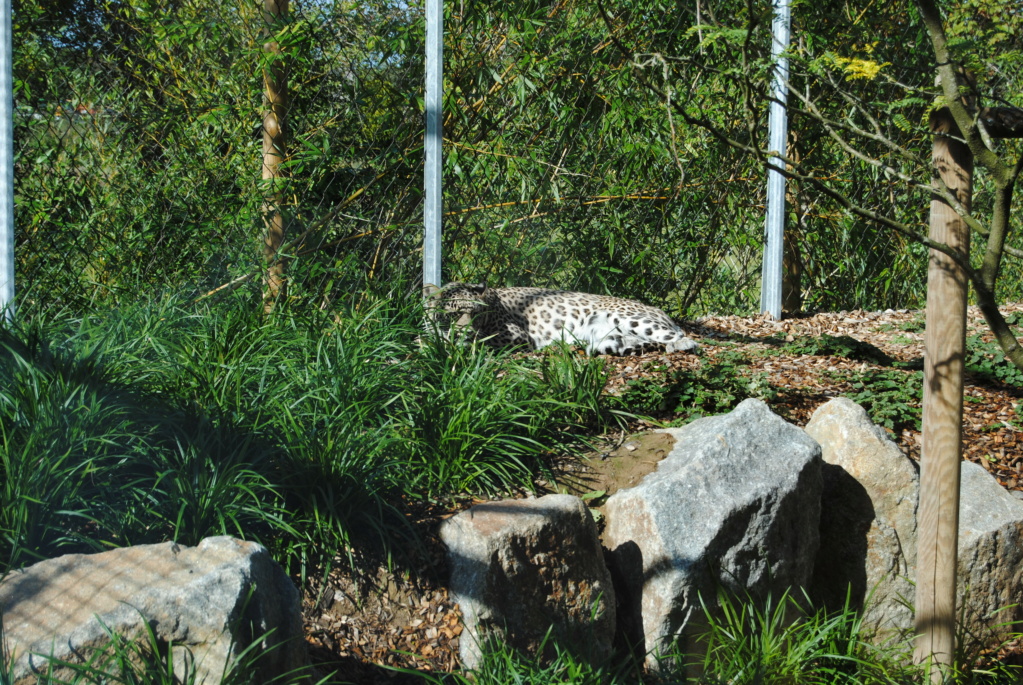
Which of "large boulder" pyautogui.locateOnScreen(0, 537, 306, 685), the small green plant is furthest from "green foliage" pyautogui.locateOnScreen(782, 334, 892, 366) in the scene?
"large boulder" pyautogui.locateOnScreen(0, 537, 306, 685)

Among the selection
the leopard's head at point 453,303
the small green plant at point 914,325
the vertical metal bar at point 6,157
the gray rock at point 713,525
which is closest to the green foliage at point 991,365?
the small green plant at point 914,325

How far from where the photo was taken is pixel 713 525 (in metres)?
3.61

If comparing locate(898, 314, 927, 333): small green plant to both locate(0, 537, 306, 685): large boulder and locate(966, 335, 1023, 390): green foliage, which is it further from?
locate(0, 537, 306, 685): large boulder

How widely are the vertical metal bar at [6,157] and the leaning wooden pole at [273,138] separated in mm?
1254

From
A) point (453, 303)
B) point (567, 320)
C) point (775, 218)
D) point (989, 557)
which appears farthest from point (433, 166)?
point (989, 557)

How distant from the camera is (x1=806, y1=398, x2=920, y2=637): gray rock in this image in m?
4.08

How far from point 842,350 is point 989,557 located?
1.89m

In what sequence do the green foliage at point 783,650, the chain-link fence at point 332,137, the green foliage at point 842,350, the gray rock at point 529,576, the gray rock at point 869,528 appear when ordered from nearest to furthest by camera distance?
the gray rock at point 529,576, the green foliage at point 783,650, the gray rock at point 869,528, the chain-link fence at point 332,137, the green foliage at point 842,350

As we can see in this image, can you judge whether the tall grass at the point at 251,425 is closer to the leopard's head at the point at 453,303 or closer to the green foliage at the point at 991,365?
the leopard's head at the point at 453,303

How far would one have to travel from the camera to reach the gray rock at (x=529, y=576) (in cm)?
323

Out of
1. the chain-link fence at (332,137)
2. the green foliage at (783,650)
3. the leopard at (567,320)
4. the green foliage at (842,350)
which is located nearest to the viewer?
the green foliage at (783,650)

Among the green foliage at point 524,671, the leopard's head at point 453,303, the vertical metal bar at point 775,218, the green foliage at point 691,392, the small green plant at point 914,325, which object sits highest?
the vertical metal bar at point 775,218

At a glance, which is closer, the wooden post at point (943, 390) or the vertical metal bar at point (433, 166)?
the wooden post at point (943, 390)

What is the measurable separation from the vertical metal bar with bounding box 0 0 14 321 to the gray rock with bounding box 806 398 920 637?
412cm
